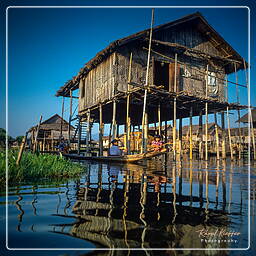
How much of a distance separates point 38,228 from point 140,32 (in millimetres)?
11514

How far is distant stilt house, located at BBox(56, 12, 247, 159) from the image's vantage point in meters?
12.0

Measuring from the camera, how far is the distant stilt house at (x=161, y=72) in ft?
39.5

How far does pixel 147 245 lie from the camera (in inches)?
60.4

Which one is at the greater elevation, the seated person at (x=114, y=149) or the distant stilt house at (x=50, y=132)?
the distant stilt house at (x=50, y=132)

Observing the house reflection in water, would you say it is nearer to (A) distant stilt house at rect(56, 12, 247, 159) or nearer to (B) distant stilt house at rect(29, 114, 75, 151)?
(A) distant stilt house at rect(56, 12, 247, 159)

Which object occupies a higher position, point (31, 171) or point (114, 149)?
point (114, 149)

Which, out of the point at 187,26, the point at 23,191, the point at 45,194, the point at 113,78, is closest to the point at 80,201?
the point at 45,194

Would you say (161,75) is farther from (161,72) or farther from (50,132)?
(50,132)

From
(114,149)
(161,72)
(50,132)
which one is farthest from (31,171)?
(50,132)

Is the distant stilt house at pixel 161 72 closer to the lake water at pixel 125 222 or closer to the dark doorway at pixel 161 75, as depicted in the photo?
the dark doorway at pixel 161 75

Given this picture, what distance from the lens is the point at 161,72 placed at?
1500 centimetres

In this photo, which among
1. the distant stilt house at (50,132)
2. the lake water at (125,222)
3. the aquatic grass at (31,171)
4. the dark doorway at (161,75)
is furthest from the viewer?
the distant stilt house at (50,132)

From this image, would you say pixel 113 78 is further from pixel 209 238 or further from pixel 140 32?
pixel 209 238

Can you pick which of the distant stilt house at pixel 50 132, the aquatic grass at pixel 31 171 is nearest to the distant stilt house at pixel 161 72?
the aquatic grass at pixel 31 171
